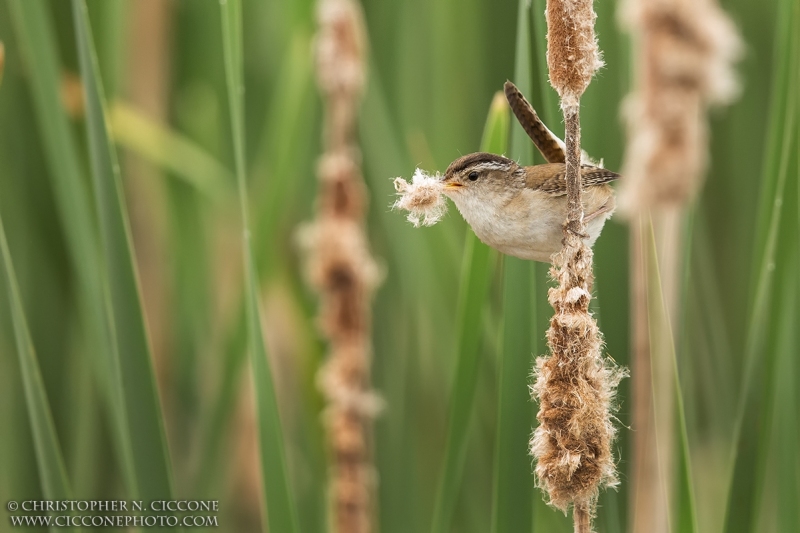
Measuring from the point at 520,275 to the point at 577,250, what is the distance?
253mm

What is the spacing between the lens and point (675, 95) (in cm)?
55

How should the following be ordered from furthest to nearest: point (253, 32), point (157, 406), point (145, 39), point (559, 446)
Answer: point (253, 32), point (145, 39), point (157, 406), point (559, 446)

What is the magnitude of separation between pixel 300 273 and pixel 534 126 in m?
0.84

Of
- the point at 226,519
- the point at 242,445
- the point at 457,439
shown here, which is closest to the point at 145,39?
the point at 242,445

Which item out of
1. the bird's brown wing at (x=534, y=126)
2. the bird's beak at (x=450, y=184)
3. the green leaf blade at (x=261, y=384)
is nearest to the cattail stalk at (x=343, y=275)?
the green leaf blade at (x=261, y=384)

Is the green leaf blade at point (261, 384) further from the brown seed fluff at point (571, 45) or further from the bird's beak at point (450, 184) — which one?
the bird's beak at point (450, 184)

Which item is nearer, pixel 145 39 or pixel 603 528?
pixel 603 528

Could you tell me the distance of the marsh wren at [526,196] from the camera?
1424 mm

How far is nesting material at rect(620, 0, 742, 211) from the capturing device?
545mm

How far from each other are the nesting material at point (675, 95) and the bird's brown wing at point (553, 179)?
110 cm

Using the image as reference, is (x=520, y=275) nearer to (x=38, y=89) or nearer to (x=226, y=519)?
(x=38, y=89)

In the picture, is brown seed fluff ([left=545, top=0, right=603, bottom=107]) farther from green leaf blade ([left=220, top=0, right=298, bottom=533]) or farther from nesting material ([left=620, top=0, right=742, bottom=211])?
green leaf blade ([left=220, top=0, right=298, bottom=533])

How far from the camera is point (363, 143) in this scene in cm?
194

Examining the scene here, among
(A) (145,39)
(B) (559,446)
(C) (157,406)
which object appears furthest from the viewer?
(A) (145,39)
